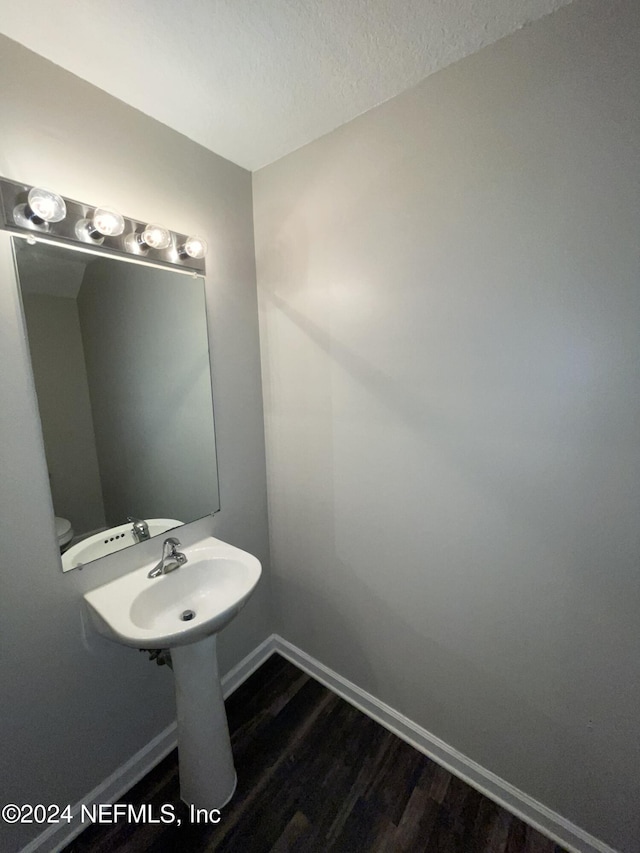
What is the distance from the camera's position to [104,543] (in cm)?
120

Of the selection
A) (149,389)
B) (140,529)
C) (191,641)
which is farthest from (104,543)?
(149,389)

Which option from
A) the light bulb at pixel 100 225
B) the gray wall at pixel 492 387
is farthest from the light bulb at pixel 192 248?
the gray wall at pixel 492 387

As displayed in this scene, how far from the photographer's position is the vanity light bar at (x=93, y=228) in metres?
0.92

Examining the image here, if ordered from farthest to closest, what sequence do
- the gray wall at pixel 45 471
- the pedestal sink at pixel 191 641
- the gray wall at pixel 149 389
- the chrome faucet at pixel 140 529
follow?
1. the chrome faucet at pixel 140 529
2. the gray wall at pixel 149 389
3. the pedestal sink at pixel 191 641
4. the gray wall at pixel 45 471

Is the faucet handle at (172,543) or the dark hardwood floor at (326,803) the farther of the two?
the faucet handle at (172,543)

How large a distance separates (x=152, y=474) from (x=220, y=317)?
0.74 meters

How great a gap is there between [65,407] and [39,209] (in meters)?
0.57

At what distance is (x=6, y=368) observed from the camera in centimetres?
95

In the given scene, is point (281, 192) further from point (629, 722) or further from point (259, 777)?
point (259, 777)

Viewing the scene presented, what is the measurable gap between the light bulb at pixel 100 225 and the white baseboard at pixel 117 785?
192cm

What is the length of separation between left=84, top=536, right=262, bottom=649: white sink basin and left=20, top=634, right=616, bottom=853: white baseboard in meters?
0.62

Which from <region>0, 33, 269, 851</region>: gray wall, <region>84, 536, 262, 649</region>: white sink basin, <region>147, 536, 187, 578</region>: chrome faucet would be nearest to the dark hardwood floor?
<region>0, 33, 269, 851</region>: gray wall

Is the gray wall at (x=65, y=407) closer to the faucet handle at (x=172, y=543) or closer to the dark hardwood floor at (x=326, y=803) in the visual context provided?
the faucet handle at (x=172, y=543)

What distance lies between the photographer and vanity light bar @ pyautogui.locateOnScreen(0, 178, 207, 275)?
92cm
